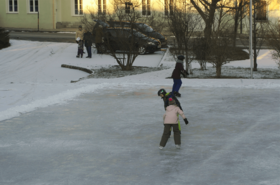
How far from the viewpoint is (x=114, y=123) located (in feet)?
33.1

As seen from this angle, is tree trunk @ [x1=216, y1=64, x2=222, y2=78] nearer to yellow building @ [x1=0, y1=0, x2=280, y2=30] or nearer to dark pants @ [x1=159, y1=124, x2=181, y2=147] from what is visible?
dark pants @ [x1=159, y1=124, x2=181, y2=147]

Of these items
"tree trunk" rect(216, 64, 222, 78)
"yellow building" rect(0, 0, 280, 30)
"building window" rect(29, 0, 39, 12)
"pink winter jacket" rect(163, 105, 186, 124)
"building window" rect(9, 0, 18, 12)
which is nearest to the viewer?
"pink winter jacket" rect(163, 105, 186, 124)

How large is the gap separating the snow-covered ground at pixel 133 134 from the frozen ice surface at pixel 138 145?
0.02 metres

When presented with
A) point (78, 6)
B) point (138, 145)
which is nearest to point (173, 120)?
point (138, 145)

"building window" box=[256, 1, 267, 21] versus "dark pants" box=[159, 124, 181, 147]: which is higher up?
"building window" box=[256, 1, 267, 21]

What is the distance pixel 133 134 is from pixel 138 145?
33.8 inches

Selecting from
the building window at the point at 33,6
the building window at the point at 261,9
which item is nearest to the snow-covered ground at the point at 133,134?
the building window at the point at 261,9

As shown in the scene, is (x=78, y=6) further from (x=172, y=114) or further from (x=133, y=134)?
(x=172, y=114)

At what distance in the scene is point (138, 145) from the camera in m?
8.16

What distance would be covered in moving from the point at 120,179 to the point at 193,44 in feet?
48.2

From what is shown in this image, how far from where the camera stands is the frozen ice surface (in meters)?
6.44

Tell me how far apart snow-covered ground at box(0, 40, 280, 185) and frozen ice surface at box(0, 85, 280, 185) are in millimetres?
15

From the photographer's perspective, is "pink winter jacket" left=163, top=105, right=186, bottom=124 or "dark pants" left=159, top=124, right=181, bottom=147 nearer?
"dark pants" left=159, top=124, right=181, bottom=147

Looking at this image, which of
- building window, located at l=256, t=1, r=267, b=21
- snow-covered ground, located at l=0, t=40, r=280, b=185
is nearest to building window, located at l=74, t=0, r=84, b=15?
building window, located at l=256, t=1, r=267, b=21
